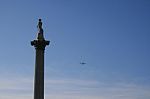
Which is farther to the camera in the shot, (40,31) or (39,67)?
(40,31)

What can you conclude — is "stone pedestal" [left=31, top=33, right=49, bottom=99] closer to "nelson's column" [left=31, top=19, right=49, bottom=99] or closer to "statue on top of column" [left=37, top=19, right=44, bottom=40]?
"nelson's column" [left=31, top=19, right=49, bottom=99]

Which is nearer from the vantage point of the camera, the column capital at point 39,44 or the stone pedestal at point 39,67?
the stone pedestal at point 39,67

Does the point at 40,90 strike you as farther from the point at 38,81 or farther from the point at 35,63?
the point at 35,63

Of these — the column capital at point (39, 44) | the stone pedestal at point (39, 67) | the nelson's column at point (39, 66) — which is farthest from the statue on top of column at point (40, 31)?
the column capital at point (39, 44)

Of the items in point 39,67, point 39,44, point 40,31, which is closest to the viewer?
point 39,67

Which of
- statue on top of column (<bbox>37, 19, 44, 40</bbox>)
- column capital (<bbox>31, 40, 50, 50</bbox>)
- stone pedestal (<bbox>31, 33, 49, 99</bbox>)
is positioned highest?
statue on top of column (<bbox>37, 19, 44, 40</bbox>)

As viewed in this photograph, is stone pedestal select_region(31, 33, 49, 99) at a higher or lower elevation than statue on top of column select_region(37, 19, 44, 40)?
lower

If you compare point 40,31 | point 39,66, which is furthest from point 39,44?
point 39,66


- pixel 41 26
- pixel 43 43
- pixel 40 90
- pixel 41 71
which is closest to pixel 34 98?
pixel 40 90

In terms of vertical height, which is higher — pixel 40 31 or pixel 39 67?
pixel 40 31

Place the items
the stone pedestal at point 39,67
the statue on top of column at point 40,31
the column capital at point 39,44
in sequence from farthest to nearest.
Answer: the statue on top of column at point 40,31
the column capital at point 39,44
the stone pedestal at point 39,67

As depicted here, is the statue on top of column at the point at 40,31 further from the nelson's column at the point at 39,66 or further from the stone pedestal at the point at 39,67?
the stone pedestal at the point at 39,67

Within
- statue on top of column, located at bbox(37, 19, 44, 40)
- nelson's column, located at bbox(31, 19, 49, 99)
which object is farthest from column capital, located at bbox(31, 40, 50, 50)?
statue on top of column, located at bbox(37, 19, 44, 40)

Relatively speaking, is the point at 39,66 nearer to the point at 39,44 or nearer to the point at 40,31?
the point at 39,44
